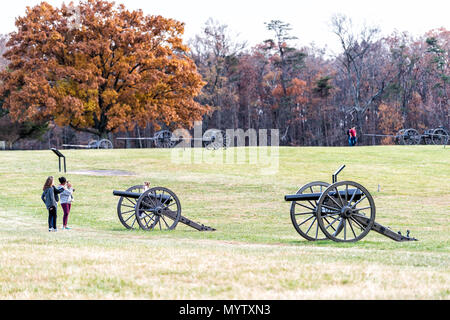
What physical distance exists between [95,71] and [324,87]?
25782mm

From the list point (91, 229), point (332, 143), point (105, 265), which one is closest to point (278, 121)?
point (332, 143)

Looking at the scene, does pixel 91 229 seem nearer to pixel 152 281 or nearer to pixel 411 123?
pixel 152 281

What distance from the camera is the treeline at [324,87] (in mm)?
62094

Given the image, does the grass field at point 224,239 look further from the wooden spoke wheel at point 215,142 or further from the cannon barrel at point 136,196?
the wooden spoke wheel at point 215,142

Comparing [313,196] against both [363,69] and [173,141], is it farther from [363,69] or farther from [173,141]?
[363,69]

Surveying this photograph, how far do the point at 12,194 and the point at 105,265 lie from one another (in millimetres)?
16878

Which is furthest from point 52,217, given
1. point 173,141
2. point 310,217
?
point 173,141

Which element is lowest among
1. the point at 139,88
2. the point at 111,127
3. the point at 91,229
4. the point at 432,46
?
the point at 91,229

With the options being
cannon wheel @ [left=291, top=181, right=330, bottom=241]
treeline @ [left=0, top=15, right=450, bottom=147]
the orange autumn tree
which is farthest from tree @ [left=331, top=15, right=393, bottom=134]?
cannon wheel @ [left=291, top=181, right=330, bottom=241]

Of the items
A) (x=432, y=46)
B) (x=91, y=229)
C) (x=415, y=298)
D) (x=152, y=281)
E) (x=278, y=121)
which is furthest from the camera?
(x=278, y=121)

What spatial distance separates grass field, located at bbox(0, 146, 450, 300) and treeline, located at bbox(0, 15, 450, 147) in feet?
88.6

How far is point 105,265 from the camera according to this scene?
7000 millimetres

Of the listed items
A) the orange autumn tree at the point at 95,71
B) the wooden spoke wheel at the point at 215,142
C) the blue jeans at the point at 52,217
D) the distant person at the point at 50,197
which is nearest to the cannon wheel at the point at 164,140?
the orange autumn tree at the point at 95,71

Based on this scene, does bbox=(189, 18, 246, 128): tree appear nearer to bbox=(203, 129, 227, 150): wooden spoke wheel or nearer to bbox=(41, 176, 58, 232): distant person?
bbox=(203, 129, 227, 150): wooden spoke wheel
